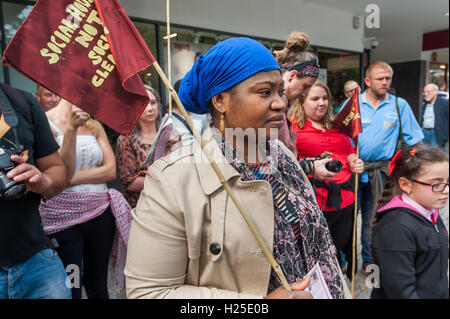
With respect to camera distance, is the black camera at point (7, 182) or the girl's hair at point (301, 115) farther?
the girl's hair at point (301, 115)

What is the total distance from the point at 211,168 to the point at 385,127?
1456 millimetres

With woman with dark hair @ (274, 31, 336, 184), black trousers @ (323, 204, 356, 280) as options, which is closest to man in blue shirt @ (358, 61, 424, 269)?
woman with dark hair @ (274, 31, 336, 184)

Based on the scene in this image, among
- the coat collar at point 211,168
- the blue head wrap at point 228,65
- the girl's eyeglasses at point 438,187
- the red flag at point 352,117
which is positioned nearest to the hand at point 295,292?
the coat collar at point 211,168

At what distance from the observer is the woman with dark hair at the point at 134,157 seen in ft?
7.98

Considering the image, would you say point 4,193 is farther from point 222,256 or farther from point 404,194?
point 404,194

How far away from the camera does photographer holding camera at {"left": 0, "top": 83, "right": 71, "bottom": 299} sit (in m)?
1.27

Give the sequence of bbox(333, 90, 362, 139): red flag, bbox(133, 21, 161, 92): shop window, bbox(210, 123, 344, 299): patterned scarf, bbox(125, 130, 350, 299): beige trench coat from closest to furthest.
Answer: bbox(125, 130, 350, 299): beige trench coat
bbox(210, 123, 344, 299): patterned scarf
bbox(133, 21, 161, 92): shop window
bbox(333, 90, 362, 139): red flag

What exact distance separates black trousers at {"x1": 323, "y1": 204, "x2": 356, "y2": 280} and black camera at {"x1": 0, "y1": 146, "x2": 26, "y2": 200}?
1858 mm

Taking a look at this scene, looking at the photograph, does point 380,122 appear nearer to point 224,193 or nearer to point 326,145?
point 326,145

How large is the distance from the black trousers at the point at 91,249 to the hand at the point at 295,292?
1.45 m

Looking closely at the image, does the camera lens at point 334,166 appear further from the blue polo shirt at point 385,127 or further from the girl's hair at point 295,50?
the girl's hair at point 295,50

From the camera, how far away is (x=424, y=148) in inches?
79.6

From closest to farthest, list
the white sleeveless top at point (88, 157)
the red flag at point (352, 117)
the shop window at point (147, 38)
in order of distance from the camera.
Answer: the shop window at point (147, 38)
the red flag at point (352, 117)
the white sleeveless top at point (88, 157)

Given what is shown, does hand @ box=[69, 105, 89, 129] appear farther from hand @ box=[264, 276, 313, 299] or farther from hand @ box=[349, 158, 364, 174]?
hand @ box=[349, 158, 364, 174]
